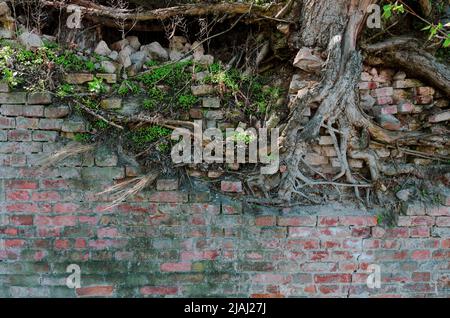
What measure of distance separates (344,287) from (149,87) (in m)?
2.18

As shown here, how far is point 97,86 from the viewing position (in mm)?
2812

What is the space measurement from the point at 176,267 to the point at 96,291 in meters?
0.64

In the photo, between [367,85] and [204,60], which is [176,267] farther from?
[367,85]

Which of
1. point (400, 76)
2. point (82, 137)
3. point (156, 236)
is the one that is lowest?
point (156, 236)

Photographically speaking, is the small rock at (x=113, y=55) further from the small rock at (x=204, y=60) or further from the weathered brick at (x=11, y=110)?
the weathered brick at (x=11, y=110)

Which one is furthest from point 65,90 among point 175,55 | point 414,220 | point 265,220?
point 414,220

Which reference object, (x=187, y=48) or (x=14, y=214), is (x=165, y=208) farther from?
(x=187, y=48)

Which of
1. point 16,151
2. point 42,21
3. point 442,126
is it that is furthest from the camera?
point 42,21

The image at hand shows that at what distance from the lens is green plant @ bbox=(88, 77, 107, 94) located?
9.23ft

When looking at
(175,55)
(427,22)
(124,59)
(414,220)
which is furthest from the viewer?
(175,55)

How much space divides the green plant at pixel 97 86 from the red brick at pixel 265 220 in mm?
1521

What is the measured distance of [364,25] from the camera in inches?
119

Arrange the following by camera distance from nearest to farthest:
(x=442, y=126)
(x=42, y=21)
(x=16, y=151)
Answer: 1. (x=16, y=151)
2. (x=442, y=126)
3. (x=42, y=21)

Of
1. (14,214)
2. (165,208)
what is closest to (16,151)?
(14,214)
